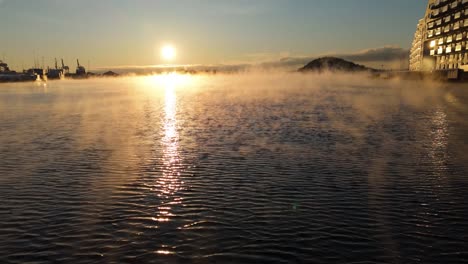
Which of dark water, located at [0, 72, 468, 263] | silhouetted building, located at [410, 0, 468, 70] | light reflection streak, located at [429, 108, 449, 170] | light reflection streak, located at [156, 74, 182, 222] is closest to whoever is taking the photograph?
dark water, located at [0, 72, 468, 263]

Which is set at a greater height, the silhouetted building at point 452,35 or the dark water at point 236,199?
the silhouetted building at point 452,35

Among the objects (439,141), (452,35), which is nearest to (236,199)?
(439,141)

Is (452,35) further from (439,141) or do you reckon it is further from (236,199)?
(236,199)

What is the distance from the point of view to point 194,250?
13.5 metres

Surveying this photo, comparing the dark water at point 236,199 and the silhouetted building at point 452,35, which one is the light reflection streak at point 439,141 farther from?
the silhouetted building at point 452,35

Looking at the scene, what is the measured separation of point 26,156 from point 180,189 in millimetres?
15279

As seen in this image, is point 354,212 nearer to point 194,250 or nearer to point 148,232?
point 194,250

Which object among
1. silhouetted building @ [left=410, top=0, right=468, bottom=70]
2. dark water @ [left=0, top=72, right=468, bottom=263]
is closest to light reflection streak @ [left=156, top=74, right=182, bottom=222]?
dark water @ [left=0, top=72, right=468, bottom=263]

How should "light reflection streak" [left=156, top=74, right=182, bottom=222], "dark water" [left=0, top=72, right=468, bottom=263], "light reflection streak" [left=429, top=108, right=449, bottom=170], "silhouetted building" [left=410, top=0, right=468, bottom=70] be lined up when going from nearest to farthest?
"dark water" [left=0, top=72, right=468, bottom=263] < "light reflection streak" [left=156, top=74, right=182, bottom=222] < "light reflection streak" [left=429, top=108, right=449, bottom=170] < "silhouetted building" [left=410, top=0, right=468, bottom=70]

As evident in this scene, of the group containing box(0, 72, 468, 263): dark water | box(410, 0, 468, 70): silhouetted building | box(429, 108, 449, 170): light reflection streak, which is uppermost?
box(410, 0, 468, 70): silhouetted building

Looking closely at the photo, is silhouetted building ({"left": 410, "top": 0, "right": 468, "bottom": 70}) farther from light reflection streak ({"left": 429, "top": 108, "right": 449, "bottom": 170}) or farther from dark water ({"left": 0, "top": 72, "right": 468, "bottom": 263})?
dark water ({"left": 0, "top": 72, "right": 468, "bottom": 263})

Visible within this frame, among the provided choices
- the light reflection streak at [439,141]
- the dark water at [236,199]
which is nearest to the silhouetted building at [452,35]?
the light reflection streak at [439,141]

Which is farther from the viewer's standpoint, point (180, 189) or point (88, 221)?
point (180, 189)

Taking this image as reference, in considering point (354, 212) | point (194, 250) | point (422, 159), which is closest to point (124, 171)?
point (194, 250)
